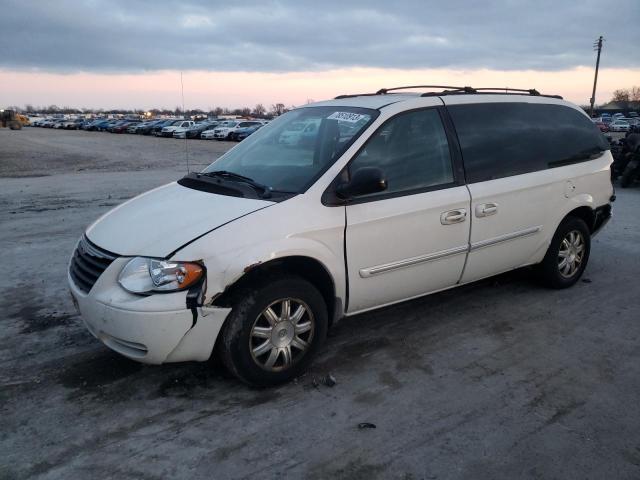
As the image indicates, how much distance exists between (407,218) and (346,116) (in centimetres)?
93

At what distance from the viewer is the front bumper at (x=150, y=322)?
3.12 meters

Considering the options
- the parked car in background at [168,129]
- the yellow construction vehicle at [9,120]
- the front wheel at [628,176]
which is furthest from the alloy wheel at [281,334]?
the yellow construction vehicle at [9,120]

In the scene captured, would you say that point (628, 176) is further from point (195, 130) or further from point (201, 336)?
point (195, 130)

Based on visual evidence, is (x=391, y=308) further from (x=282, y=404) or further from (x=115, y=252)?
(x=115, y=252)

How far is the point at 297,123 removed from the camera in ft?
14.9

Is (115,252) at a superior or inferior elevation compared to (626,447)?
superior

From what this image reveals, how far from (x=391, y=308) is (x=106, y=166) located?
16734 mm

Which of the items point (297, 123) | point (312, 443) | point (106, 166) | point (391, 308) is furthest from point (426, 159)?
point (106, 166)

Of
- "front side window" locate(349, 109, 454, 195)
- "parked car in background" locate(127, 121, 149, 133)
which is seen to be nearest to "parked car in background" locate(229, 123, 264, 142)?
"parked car in background" locate(127, 121, 149, 133)

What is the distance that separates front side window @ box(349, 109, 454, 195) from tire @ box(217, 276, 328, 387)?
929mm

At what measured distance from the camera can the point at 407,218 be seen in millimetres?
3910

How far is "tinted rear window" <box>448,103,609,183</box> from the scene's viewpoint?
441cm

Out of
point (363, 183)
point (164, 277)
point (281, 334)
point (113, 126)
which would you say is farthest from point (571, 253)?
point (113, 126)

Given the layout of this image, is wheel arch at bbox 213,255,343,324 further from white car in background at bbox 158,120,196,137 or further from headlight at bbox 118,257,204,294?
white car in background at bbox 158,120,196,137
